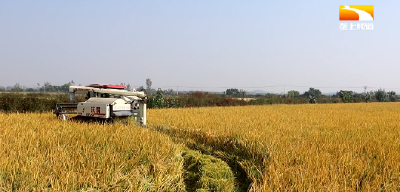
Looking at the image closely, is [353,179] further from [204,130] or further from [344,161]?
[204,130]

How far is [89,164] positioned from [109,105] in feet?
11.0

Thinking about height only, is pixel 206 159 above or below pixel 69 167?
below

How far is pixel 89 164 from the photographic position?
284cm

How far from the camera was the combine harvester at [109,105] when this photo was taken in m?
6.05

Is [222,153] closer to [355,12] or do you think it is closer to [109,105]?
[109,105]

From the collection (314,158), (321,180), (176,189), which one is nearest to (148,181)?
(176,189)

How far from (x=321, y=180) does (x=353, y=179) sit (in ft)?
1.33

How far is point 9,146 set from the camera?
345 centimetres

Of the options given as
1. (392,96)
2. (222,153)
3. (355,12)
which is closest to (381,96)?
(392,96)

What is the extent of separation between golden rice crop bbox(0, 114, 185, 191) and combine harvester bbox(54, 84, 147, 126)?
1702 millimetres

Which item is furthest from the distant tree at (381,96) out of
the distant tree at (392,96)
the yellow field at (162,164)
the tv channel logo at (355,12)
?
the yellow field at (162,164)

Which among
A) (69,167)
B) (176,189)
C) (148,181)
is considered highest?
(69,167)

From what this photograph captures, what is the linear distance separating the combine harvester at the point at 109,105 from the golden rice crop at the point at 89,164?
1702 mm

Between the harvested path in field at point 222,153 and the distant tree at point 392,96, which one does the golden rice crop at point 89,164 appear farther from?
the distant tree at point 392,96
